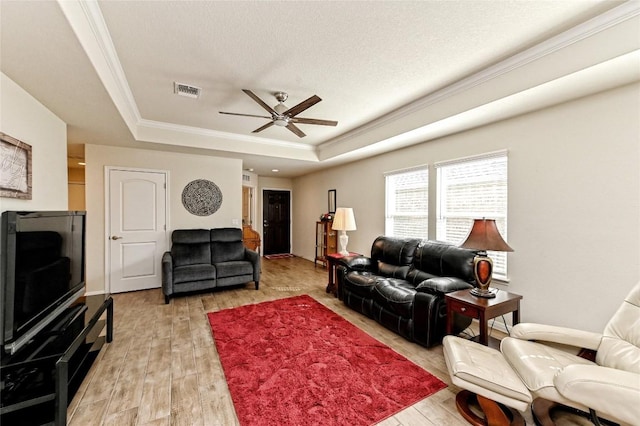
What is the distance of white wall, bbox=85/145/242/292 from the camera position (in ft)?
13.8

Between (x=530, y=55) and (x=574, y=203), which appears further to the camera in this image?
(x=574, y=203)

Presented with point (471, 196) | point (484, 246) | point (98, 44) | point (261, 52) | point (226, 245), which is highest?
point (261, 52)

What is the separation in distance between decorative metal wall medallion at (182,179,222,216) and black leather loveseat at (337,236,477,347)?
2.78m

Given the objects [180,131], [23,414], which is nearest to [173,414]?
[23,414]

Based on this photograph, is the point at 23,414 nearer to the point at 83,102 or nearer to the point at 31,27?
the point at 31,27

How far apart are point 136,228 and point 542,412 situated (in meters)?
5.34

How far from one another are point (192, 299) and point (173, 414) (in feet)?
7.96

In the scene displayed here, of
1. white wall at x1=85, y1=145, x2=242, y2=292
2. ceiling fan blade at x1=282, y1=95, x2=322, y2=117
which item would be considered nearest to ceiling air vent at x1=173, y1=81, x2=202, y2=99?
ceiling fan blade at x1=282, y1=95, x2=322, y2=117

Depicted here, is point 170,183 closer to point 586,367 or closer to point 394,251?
point 394,251

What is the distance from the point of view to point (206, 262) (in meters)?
4.46

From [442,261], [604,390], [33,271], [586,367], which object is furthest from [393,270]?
[33,271]

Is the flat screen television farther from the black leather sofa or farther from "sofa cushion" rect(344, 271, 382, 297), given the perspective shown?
"sofa cushion" rect(344, 271, 382, 297)


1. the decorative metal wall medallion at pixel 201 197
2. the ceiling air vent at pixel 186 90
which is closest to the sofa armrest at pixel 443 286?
the ceiling air vent at pixel 186 90

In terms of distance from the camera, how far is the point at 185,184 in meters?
4.87
